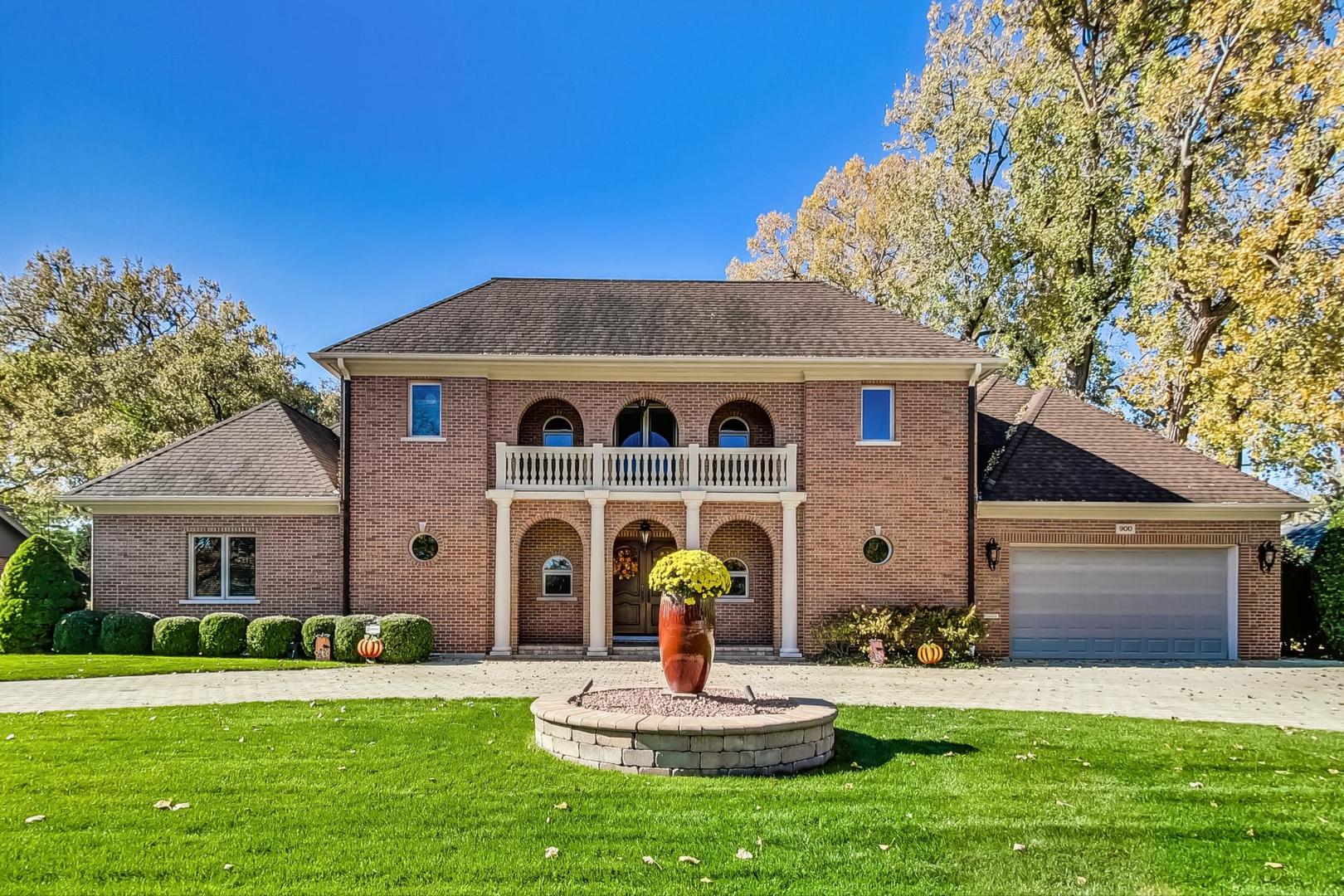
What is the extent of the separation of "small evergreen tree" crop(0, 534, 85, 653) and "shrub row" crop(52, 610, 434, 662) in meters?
0.63

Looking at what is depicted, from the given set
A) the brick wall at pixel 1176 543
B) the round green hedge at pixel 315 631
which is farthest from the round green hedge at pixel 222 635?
the brick wall at pixel 1176 543

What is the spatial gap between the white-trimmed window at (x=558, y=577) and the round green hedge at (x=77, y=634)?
29.1ft

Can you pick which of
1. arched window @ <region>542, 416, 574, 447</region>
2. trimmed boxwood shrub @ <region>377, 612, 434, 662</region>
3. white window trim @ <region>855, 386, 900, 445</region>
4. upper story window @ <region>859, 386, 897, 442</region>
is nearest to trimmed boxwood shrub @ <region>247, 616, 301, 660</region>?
trimmed boxwood shrub @ <region>377, 612, 434, 662</region>

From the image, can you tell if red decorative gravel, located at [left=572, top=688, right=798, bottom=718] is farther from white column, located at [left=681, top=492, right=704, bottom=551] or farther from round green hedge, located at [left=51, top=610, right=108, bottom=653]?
round green hedge, located at [left=51, top=610, right=108, bottom=653]

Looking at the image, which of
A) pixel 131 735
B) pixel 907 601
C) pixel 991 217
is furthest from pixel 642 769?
pixel 991 217

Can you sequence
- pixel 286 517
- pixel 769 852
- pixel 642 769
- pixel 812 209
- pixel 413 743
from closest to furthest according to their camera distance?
pixel 769 852
pixel 642 769
pixel 413 743
pixel 286 517
pixel 812 209

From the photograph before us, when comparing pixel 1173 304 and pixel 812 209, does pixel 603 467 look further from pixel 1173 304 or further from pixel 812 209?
pixel 812 209

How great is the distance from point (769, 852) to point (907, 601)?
1146 cm

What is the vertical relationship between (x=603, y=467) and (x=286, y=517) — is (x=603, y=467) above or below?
above

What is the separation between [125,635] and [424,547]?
594 centimetres

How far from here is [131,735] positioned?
8.79 meters

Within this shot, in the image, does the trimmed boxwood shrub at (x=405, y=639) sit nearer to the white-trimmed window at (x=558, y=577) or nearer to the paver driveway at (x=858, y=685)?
the paver driveway at (x=858, y=685)

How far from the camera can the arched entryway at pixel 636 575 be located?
59.0 ft

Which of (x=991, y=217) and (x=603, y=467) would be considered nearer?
(x=603, y=467)
